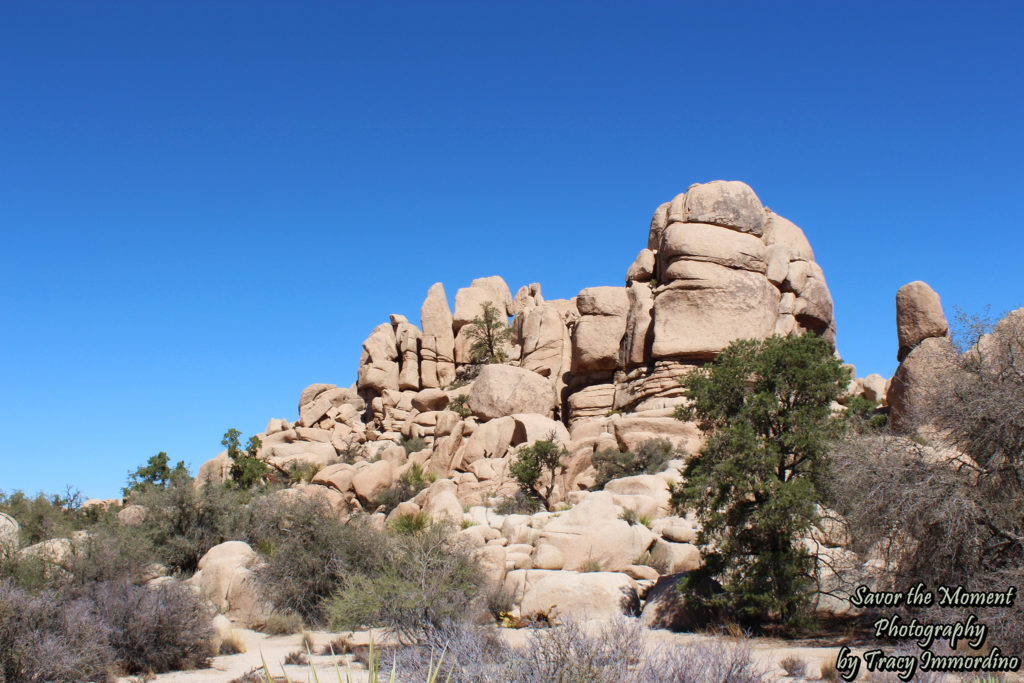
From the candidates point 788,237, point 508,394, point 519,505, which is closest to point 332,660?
point 519,505

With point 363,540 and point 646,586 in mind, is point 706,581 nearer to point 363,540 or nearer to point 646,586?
point 646,586

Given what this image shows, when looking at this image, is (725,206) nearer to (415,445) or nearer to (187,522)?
(415,445)

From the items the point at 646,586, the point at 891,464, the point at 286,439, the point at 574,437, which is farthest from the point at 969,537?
the point at 286,439

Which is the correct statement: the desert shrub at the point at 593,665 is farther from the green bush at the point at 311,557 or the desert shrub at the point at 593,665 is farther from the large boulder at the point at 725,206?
the large boulder at the point at 725,206

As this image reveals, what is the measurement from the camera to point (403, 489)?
115 ft

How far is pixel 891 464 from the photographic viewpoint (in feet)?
38.0

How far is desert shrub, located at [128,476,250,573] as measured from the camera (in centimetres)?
2320

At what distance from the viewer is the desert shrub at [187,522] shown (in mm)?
23203

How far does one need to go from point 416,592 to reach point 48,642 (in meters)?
5.12

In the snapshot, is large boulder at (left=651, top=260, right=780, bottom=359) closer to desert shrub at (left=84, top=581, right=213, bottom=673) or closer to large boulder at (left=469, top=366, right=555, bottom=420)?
large boulder at (left=469, top=366, right=555, bottom=420)

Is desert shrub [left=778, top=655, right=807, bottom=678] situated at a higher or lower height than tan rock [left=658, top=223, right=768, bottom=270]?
lower

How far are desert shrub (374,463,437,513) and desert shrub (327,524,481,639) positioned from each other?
18514mm

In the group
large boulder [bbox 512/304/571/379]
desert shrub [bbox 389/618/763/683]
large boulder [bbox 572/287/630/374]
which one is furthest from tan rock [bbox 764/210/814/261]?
desert shrub [bbox 389/618/763/683]

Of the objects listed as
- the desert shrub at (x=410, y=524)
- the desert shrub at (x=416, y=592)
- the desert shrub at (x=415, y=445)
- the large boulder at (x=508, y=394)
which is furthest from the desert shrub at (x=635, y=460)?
the desert shrub at (x=416, y=592)
